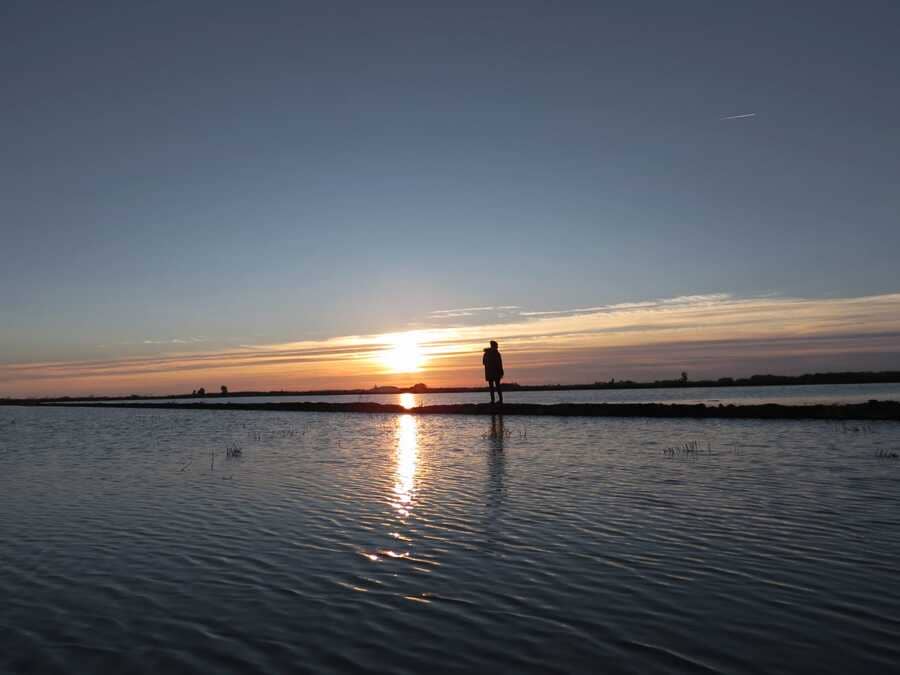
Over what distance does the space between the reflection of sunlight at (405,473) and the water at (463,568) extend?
165 millimetres

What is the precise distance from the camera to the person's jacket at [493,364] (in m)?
43.0

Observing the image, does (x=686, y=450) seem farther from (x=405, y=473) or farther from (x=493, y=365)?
(x=493, y=365)

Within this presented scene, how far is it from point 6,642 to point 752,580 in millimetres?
8322

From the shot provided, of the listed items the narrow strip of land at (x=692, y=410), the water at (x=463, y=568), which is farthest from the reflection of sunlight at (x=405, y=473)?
the narrow strip of land at (x=692, y=410)

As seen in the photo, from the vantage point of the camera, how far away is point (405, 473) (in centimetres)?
1812

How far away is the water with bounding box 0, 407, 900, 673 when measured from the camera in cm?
604

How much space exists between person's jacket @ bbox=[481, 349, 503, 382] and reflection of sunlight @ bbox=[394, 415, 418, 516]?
40.8ft

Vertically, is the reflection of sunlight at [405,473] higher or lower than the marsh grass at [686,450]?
lower

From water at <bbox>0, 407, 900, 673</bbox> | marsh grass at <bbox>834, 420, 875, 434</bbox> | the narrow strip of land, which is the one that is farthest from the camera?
the narrow strip of land

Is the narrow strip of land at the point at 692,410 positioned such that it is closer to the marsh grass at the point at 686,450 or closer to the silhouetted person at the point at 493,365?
the silhouetted person at the point at 493,365

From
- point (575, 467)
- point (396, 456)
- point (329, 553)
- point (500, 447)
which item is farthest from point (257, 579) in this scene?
point (500, 447)

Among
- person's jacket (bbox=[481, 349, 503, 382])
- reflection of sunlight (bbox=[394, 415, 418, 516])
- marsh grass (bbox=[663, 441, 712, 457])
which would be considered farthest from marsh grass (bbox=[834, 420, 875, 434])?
person's jacket (bbox=[481, 349, 503, 382])

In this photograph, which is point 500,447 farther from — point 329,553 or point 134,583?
point 134,583

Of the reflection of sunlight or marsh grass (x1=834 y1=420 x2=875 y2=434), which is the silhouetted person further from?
marsh grass (x1=834 y1=420 x2=875 y2=434)
